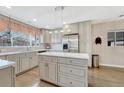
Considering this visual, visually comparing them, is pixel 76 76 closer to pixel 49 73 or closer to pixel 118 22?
pixel 49 73

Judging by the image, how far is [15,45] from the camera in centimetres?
464

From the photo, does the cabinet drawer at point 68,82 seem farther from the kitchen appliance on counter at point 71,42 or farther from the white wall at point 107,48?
the white wall at point 107,48

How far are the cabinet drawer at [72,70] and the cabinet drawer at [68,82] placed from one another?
0.54ft

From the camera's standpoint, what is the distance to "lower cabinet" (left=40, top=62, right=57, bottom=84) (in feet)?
9.32

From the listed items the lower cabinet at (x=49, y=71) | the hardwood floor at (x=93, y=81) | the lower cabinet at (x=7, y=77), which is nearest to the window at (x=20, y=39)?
the hardwood floor at (x=93, y=81)

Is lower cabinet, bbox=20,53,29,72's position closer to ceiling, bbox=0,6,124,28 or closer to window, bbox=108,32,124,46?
ceiling, bbox=0,6,124,28

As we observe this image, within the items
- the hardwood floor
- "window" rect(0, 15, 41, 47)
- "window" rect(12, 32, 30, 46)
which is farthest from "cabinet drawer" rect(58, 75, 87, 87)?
"window" rect(12, 32, 30, 46)

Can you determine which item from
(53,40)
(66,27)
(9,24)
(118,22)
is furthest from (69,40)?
(9,24)

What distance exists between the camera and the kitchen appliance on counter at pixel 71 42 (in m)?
5.17

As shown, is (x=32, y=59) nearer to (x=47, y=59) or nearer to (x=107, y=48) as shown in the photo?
(x=47, y=59)

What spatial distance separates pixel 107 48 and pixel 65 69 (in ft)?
12.0

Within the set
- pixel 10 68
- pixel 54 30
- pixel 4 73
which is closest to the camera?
pixel 4 73

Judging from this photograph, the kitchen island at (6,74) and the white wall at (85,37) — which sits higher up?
the white wall at (85,37)
